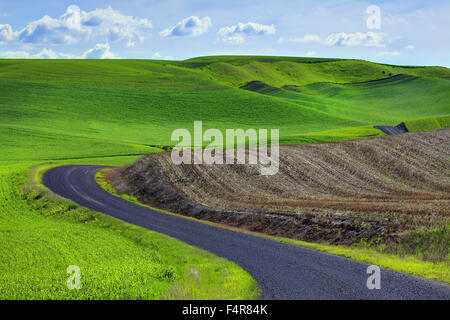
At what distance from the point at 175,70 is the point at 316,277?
145 m

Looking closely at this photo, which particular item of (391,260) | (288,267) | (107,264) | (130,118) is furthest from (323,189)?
(130,118)

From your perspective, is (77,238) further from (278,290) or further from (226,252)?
(278,290)

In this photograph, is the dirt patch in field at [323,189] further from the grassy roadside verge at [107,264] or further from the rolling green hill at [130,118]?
the rolling green hill at [130,118]

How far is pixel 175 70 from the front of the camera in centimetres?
15575

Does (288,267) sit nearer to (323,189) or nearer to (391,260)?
(391,260)

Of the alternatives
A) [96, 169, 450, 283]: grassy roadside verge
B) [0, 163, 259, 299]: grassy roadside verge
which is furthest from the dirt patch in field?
[0, 163, 259, 299]: grassy roadside verge

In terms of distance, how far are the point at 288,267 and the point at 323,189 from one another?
79.3ft

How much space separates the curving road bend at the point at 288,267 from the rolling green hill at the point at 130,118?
1368 mm

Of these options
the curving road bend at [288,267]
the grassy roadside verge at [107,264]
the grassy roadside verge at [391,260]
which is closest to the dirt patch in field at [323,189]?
the grassy roadside verge at [391,260]

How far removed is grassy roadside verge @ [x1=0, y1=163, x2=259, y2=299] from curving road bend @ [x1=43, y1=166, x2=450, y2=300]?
3.20 ft

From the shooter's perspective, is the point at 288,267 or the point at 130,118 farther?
the point at 130,118

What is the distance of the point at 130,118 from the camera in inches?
3967

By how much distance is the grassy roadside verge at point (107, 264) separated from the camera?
15.3m
